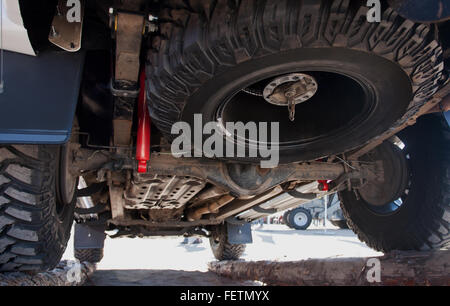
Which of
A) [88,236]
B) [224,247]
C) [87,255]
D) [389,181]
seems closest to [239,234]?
[224,247]

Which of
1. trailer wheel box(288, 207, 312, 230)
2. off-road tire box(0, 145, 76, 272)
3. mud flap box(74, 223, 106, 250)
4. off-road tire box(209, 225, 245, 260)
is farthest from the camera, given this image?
trailer wheel box(288, 207, 312, 230)

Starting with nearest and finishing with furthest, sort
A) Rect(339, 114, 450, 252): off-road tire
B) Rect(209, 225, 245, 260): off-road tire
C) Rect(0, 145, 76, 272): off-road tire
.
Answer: Rect(0, 145, 76, 272): off-road tire
Rect(339, 114, 450, 252): off-road tire
Rect(209, 225, 245, 260): off-road tire

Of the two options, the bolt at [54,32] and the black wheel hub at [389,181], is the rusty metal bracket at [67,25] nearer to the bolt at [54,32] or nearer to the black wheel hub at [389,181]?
the bolt at [54,32]

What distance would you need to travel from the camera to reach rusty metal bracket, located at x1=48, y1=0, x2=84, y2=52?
113 centimetres

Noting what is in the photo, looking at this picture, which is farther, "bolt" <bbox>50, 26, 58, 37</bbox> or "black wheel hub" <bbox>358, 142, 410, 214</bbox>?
"black wheel hub" <bbox>358, 142, 410, 214</bbox>

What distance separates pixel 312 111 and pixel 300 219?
504 inches

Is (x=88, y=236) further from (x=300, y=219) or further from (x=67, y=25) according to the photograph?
(x=300, y=219)

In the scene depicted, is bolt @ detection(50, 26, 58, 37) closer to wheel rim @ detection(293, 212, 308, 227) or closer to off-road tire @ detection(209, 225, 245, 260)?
off-road tire @ detection(209, 225, 245, 260)

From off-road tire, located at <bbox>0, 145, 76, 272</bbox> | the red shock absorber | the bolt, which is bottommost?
→ off-road tire, located at <bbox>0, 145, 76, 272</bbox>

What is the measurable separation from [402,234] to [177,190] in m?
1.51

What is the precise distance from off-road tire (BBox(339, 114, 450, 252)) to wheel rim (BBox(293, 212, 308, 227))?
11.9m

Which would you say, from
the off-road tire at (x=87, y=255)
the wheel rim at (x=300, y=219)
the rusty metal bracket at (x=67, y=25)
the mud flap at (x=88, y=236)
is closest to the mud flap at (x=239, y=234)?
the mud flap at (x=88, y=236)

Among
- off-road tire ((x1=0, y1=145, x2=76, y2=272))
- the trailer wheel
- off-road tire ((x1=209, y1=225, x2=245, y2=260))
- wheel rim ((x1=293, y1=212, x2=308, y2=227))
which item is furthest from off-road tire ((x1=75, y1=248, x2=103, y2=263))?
wheel rim ((x1=293, y1=212, x2=308, y2=227))
